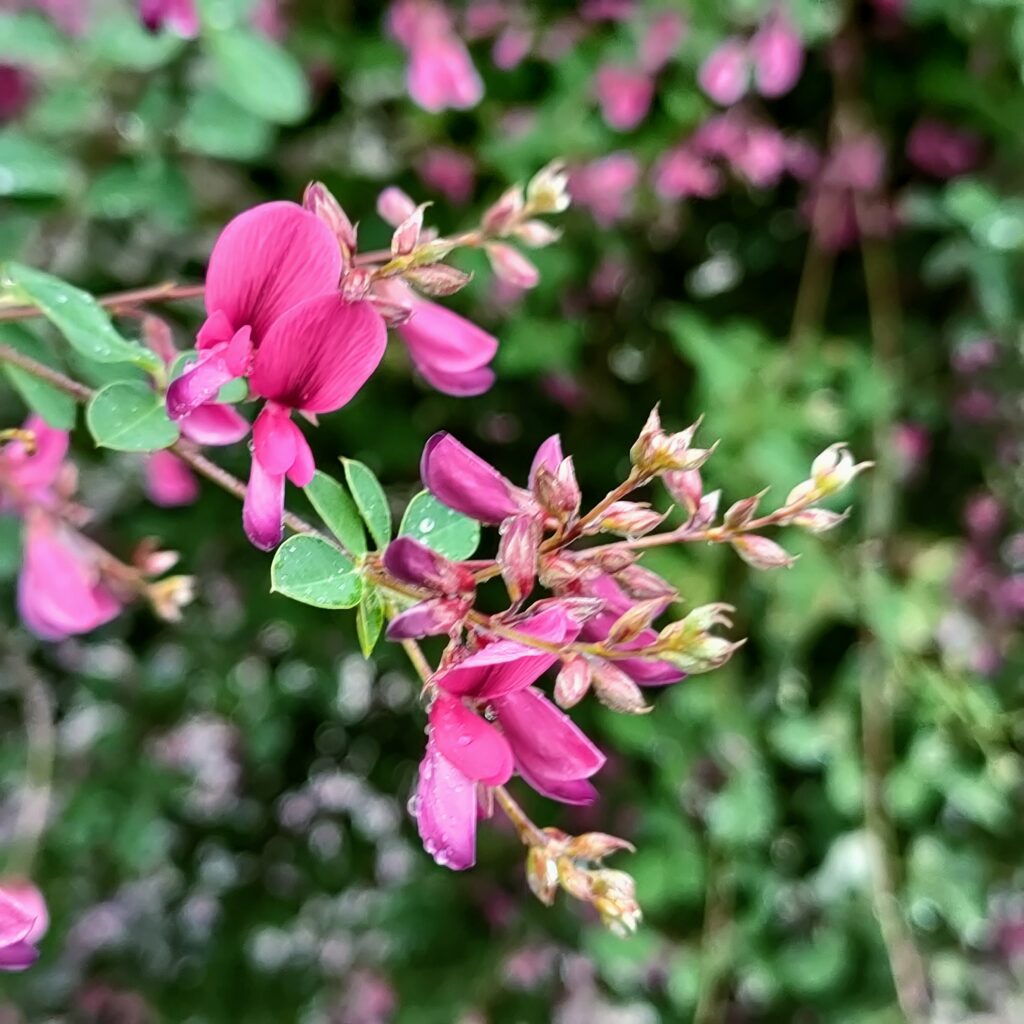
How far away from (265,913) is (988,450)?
0.75 metres

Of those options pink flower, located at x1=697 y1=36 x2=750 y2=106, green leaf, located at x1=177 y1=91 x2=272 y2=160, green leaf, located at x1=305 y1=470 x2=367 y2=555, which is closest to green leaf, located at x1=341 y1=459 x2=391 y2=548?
green leaf, located at x1=305 y1=470 x2=367 y2=555

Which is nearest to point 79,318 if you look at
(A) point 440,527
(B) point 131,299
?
(B) point 131,299

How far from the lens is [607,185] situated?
779mm

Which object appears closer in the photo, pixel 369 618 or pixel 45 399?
pixel 369 618

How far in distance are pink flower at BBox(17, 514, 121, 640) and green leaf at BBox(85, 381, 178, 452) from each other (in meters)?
0.18

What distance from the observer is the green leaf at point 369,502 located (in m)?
0.30

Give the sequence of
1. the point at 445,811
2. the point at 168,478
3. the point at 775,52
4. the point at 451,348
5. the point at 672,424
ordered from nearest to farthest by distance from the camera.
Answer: the point at 445,811, the point at 451,348, the point at 168,478, the point at 775,52, the point at 672,424

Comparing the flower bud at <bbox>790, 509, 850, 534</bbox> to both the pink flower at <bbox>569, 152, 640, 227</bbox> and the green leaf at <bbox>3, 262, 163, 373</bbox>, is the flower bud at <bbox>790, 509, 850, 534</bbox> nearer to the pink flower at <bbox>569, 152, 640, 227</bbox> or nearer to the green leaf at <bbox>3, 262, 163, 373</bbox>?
the green leaf at <bbox>3, 262, 163, 373</bbox>

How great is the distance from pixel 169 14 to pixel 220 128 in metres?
0.13

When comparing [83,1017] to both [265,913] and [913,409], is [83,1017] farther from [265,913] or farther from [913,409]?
[913,409]

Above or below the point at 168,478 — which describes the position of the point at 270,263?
above

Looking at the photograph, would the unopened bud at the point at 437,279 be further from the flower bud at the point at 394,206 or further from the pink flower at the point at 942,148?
the pink flower at the point at 942,148

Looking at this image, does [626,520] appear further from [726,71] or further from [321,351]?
[726,71]

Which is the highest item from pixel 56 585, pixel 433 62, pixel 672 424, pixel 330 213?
pixel 330 213
